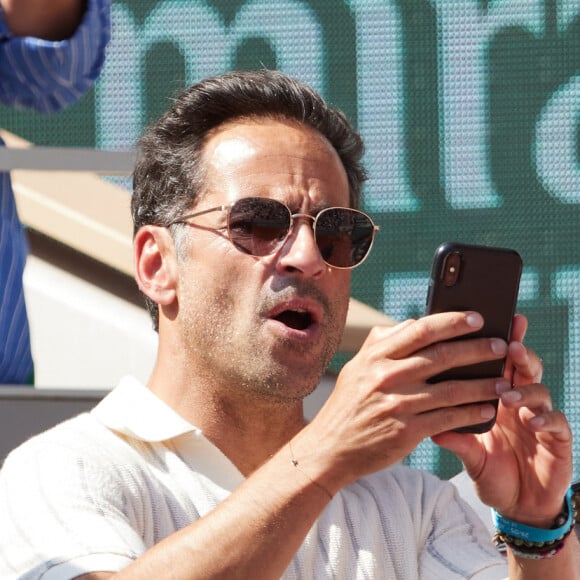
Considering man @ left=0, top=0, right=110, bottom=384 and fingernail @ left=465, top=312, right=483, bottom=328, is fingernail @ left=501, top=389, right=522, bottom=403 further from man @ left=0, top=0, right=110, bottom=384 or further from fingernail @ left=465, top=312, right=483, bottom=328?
man @ left=0, top=0, right=110, bottom=384

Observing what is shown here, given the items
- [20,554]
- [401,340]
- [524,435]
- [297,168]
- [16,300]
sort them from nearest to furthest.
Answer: [401,340], [20,554], [524,435], [297,168], [16,300]

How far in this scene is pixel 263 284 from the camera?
7.57 ft

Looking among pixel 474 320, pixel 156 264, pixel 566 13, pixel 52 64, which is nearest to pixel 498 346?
pixel 474 320

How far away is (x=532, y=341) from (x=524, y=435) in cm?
147

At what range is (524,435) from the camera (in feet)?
7.25

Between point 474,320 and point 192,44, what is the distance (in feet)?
7.20

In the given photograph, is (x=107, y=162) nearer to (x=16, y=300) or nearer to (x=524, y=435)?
(x=16, y=300)

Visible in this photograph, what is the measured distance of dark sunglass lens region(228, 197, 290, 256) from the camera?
2.34 m

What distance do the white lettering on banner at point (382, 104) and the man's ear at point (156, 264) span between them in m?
1.27

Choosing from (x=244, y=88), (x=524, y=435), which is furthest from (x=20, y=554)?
(x=244, y=88)

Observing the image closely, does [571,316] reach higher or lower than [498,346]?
lower

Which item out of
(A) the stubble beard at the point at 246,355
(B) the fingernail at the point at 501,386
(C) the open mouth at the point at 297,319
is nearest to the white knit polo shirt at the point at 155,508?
(A) the stubble beard at the point at 246,355

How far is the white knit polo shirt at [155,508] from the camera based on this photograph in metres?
1.94

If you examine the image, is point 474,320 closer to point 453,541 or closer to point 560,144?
point 453,541
